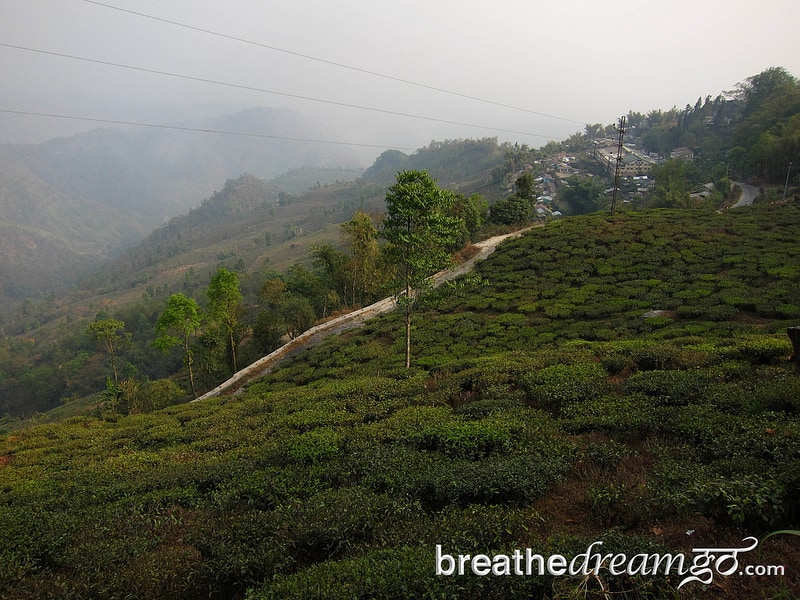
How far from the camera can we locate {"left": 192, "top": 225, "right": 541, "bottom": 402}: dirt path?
23.9 meters

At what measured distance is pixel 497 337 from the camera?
17812mm

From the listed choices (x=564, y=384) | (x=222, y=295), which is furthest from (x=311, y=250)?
(x=564, y=384)

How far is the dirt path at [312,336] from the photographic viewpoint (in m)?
23.9

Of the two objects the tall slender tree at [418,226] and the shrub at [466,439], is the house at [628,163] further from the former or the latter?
the shrub at [466,439]

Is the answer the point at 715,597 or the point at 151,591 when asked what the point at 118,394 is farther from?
the point at 715,597

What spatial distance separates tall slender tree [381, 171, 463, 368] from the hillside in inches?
49.2

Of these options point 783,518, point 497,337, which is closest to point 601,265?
point 497,337

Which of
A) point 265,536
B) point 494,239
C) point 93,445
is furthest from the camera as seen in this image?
point 494,239

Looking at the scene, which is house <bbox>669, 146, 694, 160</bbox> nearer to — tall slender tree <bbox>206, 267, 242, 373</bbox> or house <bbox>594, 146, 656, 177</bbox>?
house <bbox>594, 146, 656, 177</bbox>

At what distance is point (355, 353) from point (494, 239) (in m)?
21.2

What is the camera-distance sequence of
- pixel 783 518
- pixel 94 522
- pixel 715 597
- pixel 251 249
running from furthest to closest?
pixel 251 249 → pixel 94 522 → pixel 783 518 → pixel 715 597

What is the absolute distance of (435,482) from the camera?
5.70m

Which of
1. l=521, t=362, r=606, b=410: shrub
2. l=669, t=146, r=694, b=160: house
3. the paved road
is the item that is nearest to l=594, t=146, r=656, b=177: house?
l=669, t=146, r=694, b=160: house

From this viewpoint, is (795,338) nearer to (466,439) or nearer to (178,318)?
(466,439)
